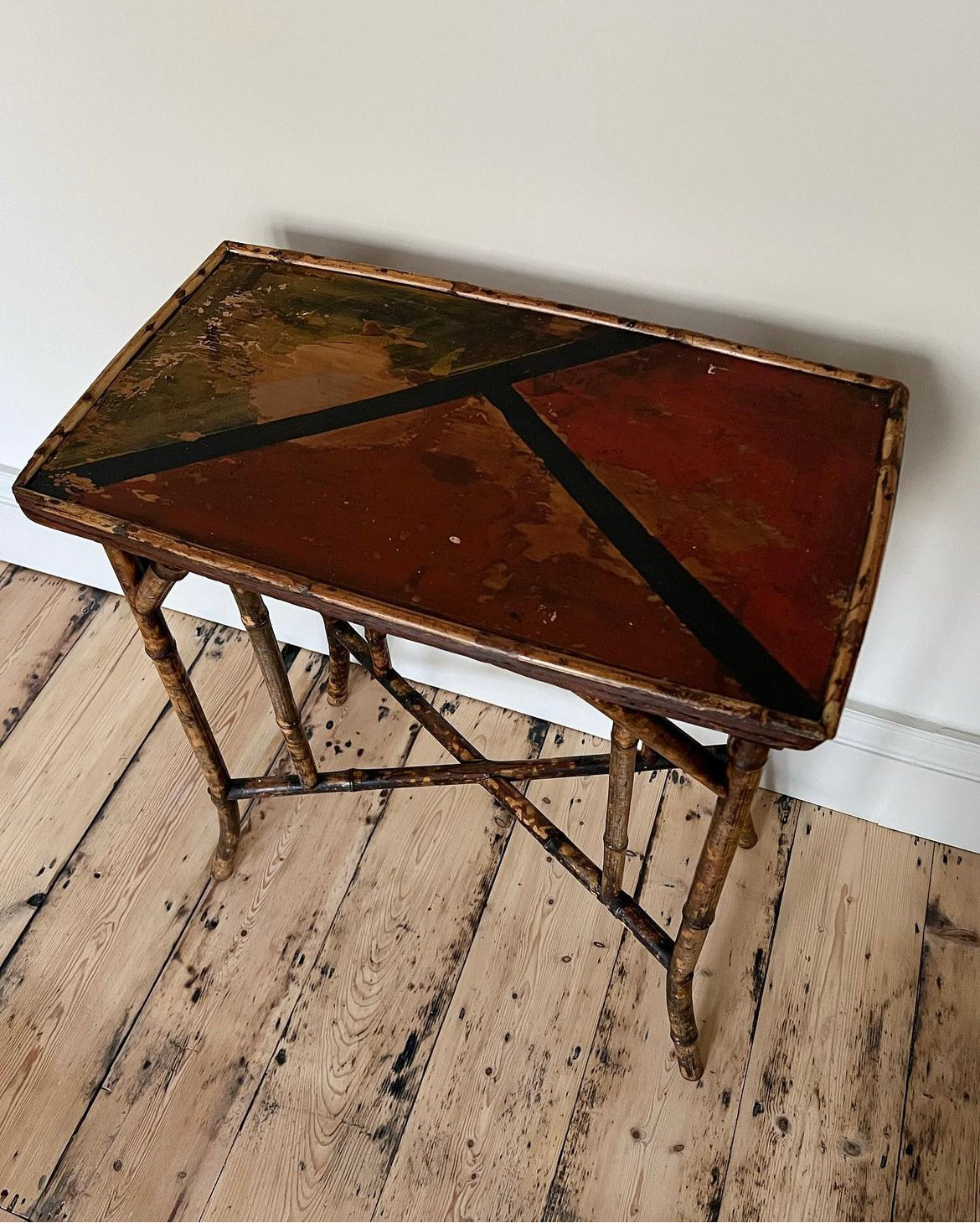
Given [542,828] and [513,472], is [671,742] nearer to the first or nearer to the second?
[513,472]

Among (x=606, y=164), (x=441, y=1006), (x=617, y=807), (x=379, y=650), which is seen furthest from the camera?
(x=379, y=650)

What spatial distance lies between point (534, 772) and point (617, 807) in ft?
0.71

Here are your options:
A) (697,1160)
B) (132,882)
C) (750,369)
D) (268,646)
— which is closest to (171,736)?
(132,882)

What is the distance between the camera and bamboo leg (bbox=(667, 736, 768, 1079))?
0.92m

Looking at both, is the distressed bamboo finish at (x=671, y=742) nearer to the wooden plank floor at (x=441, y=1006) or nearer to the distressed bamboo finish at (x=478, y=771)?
the distressed bamboo finish at (x=478, y=771)

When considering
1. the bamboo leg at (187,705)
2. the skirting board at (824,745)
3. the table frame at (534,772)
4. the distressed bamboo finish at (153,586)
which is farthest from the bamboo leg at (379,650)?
the distressed bamboo finish at (153,586)

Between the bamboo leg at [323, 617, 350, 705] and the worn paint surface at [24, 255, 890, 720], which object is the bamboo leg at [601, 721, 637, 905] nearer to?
the worn paint surface at [24, 255, 890, 720]

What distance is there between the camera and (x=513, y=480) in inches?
37.9

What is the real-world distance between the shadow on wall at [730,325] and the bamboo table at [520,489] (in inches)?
3.4

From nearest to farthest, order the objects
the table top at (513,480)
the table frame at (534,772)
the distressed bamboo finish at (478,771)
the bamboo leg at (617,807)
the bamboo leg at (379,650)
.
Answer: the table top at (513,480) → the table frame at (534,772) → the bamboo leg at (617,807) → the distressed bamboo finish at (478,771) → the bamboo leg at (379,650)

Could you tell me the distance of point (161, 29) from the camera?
1120 mm

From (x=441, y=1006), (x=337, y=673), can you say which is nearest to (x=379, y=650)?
(x=337, y=673)

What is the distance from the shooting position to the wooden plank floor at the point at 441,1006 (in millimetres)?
1264

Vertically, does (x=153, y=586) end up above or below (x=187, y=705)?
above
